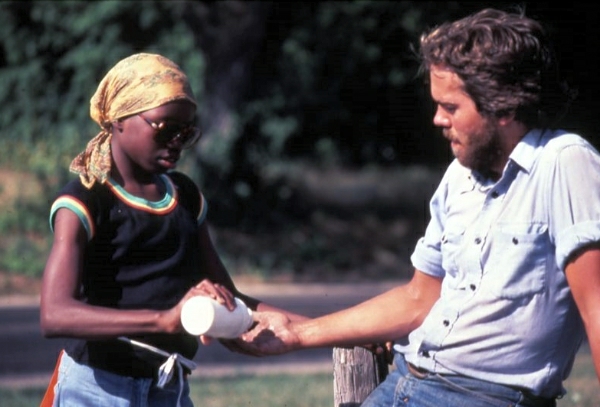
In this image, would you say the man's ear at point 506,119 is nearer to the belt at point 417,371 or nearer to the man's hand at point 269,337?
the belt at point 417,371

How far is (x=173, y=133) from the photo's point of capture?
387 centimetres

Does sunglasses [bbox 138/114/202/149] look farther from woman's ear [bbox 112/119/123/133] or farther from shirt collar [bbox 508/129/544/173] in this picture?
shirt collar [bbox 508/129/544/173]

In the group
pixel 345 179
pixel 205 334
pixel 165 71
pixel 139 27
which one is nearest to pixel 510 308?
pixel 205 334

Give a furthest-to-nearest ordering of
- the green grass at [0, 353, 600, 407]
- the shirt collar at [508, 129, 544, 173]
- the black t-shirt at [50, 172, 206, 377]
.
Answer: the green grass at [0, 353, 600, 407]
the black t-shirt at [50, 172, 206, 377]
the shirt collar at [508, 129, 544, 173]

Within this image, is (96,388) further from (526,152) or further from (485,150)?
(526,152)

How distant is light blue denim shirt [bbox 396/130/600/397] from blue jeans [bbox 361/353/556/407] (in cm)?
3

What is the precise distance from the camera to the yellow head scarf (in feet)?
12.6

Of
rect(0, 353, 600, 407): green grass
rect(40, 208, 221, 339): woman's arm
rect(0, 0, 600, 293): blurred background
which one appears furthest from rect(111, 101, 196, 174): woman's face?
rect(0, 0, 600, 293): blurred background

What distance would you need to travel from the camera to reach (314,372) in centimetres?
1034

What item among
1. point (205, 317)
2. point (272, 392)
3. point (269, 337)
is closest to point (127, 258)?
point (205, 317)

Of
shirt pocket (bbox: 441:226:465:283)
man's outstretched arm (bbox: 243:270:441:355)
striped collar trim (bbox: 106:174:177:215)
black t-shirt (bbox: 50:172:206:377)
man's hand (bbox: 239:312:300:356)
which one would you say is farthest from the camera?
man's hand (bbox: 239:312:300:356)

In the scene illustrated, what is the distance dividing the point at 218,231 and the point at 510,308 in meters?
15.8

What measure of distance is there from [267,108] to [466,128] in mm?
18737

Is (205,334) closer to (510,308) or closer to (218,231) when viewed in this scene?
(510,308)
